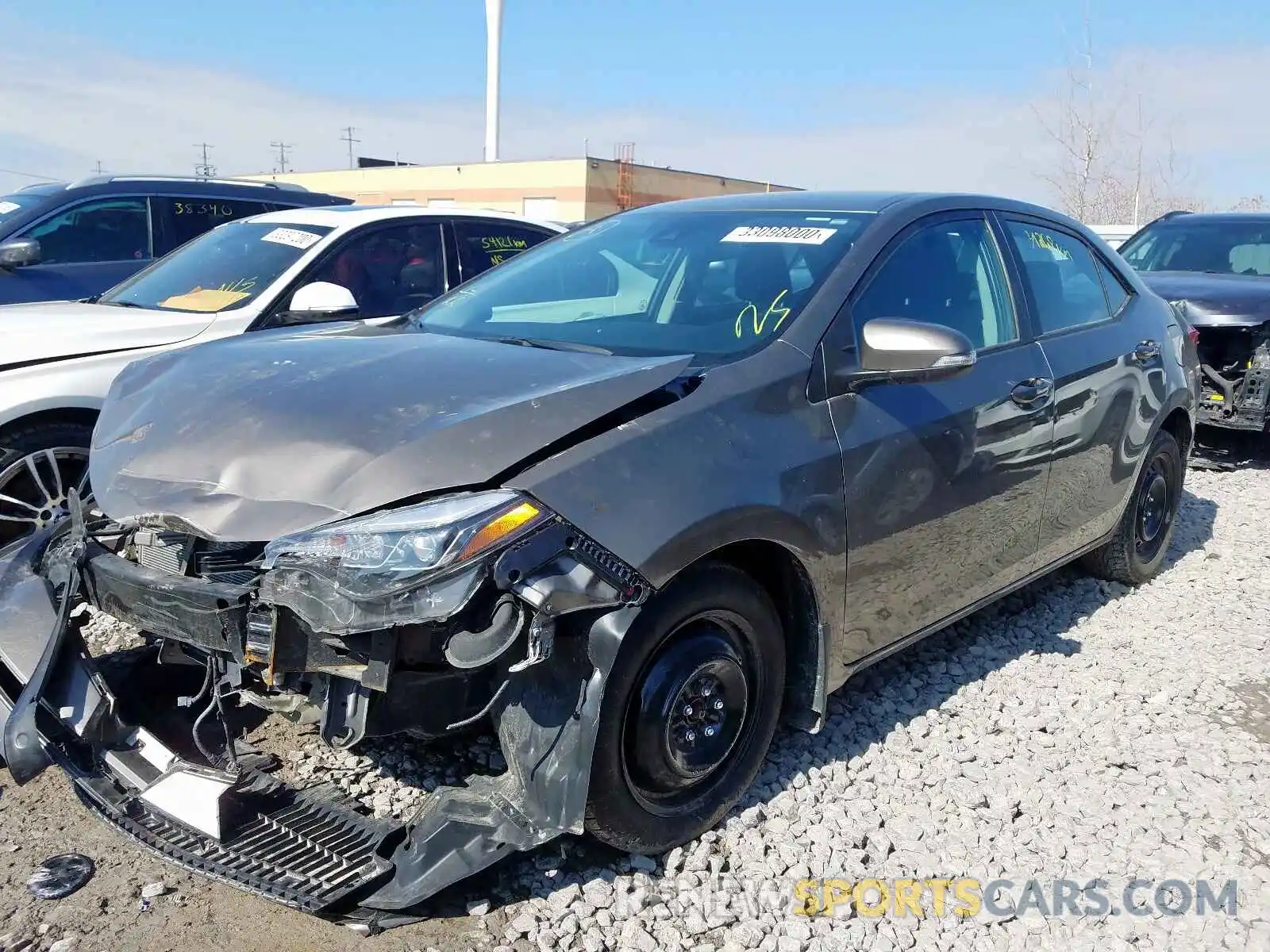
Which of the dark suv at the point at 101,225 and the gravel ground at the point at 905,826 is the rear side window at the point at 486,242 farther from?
the gravel ground at the point at 905,826

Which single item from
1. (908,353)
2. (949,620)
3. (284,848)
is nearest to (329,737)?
(284,848)

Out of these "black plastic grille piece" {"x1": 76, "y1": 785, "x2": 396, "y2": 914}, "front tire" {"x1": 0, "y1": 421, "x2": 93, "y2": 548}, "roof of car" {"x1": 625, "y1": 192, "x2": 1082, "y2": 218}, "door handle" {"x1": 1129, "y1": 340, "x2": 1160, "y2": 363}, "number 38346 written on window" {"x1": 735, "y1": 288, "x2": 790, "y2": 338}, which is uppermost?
"roof of car" {"x1": 625, "y1": 192, "x2": 1082, "y2": 218}

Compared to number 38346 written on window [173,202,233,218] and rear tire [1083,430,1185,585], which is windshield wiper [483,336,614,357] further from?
number 38346 written on window [173,202,233,218]

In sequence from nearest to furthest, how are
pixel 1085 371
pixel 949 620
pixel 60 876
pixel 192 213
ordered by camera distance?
pixel 60 876, pixel 949 620, pixel 1085 371, pixel 192 213

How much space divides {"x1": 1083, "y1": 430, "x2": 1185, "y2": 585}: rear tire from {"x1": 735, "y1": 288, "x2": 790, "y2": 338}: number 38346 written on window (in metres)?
2.58

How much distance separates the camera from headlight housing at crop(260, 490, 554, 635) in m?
2.16

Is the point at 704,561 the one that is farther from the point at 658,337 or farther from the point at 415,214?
the point at 415,214

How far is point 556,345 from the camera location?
3.11 metres

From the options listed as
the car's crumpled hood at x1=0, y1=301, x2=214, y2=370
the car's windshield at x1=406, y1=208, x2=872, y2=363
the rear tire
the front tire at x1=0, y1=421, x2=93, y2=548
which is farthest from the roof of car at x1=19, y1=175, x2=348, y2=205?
the rear tire

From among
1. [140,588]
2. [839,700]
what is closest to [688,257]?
[839,700]

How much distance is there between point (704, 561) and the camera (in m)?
2.65

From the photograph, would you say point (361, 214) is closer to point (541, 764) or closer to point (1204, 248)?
point (541, 764)

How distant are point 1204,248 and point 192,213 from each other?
28.0ft

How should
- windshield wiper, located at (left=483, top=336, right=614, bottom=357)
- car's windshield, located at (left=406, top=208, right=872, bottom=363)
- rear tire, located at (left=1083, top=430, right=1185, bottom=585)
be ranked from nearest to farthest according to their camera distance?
windshield wiper, located at (left=483, top=336, right=614, bottom=357), car's windshield, located at (left=406, top=208, right=872, bottom=363), rear tire, located at (left=1083, top=430, right=1185, bottom=585)
